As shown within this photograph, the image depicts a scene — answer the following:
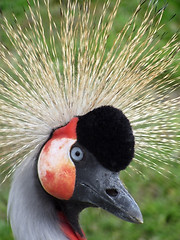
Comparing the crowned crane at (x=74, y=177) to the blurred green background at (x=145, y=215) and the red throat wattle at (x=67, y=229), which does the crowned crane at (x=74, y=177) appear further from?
the blurred green background at (x=145, y=215)

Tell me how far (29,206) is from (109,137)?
355 millimetres

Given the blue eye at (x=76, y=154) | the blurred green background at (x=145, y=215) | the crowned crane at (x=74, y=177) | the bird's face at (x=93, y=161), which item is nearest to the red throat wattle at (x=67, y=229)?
the crowned crane at (x=74, y=177)

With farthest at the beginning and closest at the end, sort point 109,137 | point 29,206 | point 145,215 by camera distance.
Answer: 1. point 145,215
2. point 29,206
3. point 109,137

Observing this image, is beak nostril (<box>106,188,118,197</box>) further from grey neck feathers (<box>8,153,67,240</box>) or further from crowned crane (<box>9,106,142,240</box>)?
grey neck feathers (<box>8,153,67,240</box>)

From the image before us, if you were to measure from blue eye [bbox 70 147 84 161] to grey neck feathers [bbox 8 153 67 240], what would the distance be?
0.49ft

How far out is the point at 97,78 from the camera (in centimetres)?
157

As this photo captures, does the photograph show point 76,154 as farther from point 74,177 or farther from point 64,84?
point 64,84

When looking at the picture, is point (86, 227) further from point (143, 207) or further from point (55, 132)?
point (55, 132)

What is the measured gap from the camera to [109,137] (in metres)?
1.38

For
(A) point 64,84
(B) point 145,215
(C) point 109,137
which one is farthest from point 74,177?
(B) point 145,215

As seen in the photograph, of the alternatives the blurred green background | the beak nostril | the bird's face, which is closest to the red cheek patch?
the bird's face

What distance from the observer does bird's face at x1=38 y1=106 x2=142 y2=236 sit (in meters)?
1.38

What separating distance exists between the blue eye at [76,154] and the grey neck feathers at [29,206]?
5.9 inches

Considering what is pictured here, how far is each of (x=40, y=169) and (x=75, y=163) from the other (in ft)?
0.36
